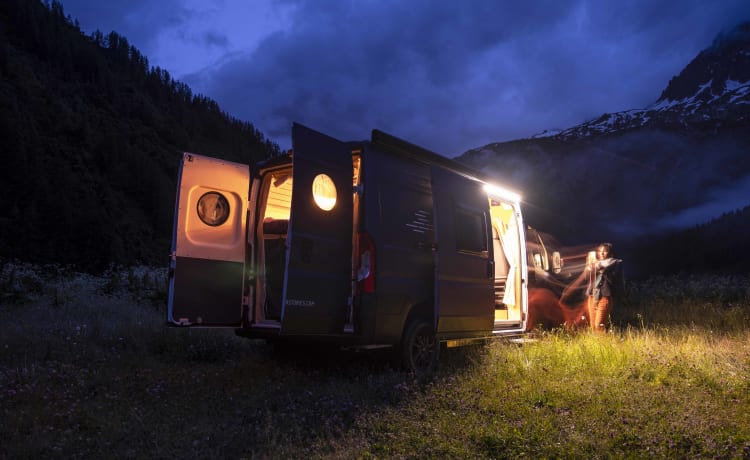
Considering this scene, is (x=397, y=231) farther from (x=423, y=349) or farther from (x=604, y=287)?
(x=604, y=287)

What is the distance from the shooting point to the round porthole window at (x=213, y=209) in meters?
6.87

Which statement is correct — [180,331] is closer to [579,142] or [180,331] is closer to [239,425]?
[239,425]

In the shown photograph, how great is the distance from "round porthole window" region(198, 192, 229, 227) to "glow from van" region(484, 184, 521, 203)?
383 cm

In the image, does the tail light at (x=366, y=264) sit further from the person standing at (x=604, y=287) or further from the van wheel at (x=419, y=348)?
the person standing at (x=604, y=287)

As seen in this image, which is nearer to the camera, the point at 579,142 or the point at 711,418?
the point at 711,418

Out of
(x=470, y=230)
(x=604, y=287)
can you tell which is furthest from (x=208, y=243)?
(x=604, y=287)

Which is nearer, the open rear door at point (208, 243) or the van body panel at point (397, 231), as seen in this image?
the van body panel at point (397, 231)

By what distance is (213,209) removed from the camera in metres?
6.93

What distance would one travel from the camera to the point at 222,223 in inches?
274

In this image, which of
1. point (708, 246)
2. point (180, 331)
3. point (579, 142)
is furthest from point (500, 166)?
point (180, 331)

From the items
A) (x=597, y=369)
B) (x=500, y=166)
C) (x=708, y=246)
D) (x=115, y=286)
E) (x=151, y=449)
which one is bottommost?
(x=151, y=449)

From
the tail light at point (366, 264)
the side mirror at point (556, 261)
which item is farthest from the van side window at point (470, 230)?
the side mirror at point (556, 261)

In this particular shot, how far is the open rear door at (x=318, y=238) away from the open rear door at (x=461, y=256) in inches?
57.8

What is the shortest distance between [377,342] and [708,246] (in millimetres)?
81050
